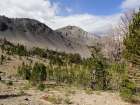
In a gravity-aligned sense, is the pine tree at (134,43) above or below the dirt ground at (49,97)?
above

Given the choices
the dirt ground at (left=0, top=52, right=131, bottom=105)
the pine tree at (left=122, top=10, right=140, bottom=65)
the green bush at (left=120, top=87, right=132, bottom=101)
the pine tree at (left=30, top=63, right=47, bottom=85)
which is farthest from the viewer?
the pine tree at (left=30, top=63, right=47, bottom=85)

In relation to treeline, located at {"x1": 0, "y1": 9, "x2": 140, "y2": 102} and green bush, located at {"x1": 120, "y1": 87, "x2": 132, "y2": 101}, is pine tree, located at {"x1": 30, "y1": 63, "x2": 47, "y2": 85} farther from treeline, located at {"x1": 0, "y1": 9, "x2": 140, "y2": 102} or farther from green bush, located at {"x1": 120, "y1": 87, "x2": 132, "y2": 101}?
green bush, located at {"x1": 120, "y1": 87, "x2": 132, "y2": 101}

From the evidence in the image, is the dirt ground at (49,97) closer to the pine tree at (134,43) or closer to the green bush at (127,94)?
the green bush at (127,94)

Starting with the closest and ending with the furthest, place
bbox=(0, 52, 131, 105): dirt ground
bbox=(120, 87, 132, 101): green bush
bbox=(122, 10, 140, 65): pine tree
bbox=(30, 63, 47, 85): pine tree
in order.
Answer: bbox=(122, 10, 140, 65): pine tree < bbox=(0, 52, 131, 105): dirt ground < bbox=(120, 87, 132, 101): green bush < bbox=(30, 63, 47, 85): pine tree

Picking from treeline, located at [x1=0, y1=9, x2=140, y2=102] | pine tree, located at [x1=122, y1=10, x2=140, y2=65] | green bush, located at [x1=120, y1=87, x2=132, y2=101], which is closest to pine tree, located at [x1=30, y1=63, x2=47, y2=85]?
treeline, located at [x1=0, y1=9, x2=140, y2=102]

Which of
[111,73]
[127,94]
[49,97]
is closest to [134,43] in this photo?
[127,94]

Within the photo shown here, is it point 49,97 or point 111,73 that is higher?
point 111,73

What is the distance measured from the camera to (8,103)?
1617 cm

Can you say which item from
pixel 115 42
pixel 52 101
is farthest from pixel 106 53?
pixel 52 101

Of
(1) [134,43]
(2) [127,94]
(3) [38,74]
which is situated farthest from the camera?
(3) [38,74]

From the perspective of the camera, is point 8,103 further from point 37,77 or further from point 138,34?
point 37,77

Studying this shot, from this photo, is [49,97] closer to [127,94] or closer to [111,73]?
[127,94]

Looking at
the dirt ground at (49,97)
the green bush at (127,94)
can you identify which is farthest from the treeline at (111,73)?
the dirt ground at (49,97)

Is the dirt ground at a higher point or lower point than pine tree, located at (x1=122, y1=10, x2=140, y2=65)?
lower
